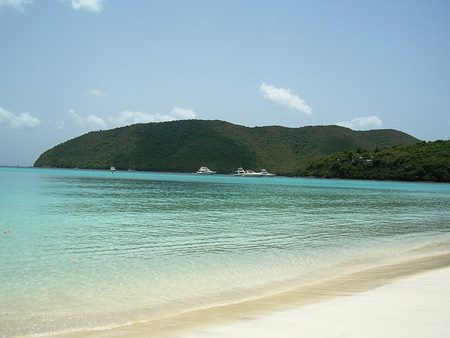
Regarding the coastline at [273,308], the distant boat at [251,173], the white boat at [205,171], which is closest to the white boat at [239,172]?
the distant boat at [251,173]

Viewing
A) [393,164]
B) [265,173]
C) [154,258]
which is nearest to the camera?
[154,258]

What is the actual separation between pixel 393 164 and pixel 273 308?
135 m

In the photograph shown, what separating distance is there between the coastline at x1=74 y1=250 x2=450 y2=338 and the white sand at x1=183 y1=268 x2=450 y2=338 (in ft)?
0.05

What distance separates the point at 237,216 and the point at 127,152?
168 m

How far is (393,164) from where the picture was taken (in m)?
133

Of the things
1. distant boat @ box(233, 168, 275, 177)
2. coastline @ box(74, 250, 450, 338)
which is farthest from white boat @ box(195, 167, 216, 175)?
coastline @ box(74, 250, 450, 338)

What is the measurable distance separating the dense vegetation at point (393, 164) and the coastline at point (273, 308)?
121644mm

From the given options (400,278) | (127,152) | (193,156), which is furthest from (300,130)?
(400,278)

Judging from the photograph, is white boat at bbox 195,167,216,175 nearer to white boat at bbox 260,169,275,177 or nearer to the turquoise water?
white boat at bbox 260,169,275,177

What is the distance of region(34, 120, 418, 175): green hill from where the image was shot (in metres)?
178

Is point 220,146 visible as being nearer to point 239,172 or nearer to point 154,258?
point 239,172

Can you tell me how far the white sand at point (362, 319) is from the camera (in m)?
5.86

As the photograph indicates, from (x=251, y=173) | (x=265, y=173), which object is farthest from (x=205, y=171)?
(x=265, y=173)

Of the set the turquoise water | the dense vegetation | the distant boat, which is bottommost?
the turquoise water
